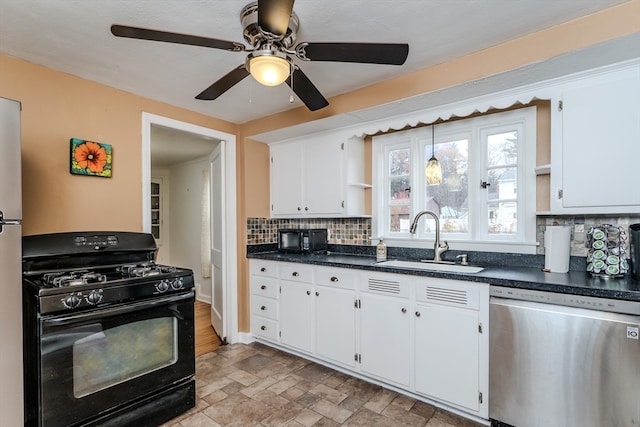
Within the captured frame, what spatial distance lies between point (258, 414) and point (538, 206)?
236cm

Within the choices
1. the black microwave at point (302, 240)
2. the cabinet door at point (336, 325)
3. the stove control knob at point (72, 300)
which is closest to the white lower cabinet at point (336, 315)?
the cabinet door at point (336, 325)

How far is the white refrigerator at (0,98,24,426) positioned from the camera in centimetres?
144

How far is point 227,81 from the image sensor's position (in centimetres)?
173

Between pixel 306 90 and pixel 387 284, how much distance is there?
143 centimetres

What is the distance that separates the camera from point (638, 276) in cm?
169

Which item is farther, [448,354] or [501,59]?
[448,354]

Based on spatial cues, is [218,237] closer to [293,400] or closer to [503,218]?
[293,400]

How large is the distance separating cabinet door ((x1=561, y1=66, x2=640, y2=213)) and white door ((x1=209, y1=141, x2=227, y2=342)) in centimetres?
285

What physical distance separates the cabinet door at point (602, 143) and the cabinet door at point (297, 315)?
1994 millimetres

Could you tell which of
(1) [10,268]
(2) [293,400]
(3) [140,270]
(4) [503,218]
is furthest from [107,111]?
(4) [503,218]

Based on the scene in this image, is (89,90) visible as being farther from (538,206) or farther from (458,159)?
(538,206)

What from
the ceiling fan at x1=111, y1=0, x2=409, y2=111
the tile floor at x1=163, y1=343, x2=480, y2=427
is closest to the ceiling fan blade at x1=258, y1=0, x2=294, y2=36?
the ceiling fan at x1=111, y1=0, x2=409, y2=111

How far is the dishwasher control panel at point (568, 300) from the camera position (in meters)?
1.48

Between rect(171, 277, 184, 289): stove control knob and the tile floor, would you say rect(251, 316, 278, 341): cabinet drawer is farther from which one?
rect(171, 277, 184, 289): stove control knob
